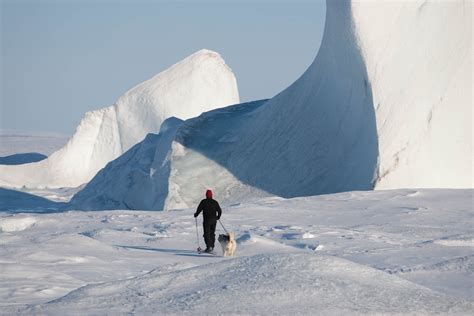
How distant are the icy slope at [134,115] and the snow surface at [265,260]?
62.0 feet

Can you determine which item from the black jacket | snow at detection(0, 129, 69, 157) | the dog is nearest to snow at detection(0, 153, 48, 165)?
snow at detection(0, 129, 69, 157)

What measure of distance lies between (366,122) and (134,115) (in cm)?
1786

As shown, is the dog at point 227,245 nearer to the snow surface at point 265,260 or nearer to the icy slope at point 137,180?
the snow surface at point 265,260

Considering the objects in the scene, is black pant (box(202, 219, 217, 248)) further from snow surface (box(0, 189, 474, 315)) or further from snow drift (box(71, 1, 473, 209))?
snow drift (box(71, 1, 473, 209))

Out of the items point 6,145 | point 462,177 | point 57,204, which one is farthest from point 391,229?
point 6,145

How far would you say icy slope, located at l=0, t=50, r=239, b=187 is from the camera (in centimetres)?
3309

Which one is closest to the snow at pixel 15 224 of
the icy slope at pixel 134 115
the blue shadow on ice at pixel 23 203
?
the blue shadow on ice at pixel 23 203

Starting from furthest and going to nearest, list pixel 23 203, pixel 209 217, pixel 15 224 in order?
pixel 23 203 → pixel 15 224 → pixel 209 217

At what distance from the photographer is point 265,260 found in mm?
6434

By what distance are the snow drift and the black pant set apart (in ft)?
22.2

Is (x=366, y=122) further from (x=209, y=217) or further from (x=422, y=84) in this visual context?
(x=209, y=217)

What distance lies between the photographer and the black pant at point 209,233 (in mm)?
9758

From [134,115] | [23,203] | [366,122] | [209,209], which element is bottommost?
[23,203]

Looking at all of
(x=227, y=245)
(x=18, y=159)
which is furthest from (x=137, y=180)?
(x=18, y=159)
